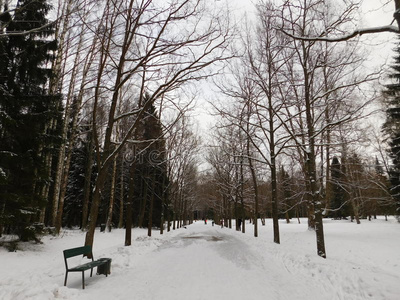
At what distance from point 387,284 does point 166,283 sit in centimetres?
483

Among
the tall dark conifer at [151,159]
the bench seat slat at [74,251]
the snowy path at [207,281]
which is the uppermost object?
the tall dark conifer at [151,159]

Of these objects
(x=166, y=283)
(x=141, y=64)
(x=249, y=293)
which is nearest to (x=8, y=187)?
(x=141, y=64)

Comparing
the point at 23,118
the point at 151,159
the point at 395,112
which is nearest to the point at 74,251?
the point at 23,118

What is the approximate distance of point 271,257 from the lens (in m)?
9.47

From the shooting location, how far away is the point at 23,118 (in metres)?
10.8

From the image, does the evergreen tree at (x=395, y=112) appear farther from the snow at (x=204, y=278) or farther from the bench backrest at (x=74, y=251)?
the bench backrest at (x=74, y=251)

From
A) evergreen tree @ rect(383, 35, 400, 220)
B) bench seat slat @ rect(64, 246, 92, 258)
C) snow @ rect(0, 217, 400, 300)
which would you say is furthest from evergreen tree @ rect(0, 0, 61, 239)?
evergreen tree @ rect(383, 35, 400, 220)

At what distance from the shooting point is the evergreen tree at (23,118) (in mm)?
9828

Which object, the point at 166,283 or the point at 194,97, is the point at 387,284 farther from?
the point at 194,97

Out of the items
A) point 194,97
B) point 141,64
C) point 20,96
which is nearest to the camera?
point 141,64

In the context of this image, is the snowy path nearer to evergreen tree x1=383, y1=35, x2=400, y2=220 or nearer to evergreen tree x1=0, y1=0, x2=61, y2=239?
evergreen tree x1=0, y1=0, x2=61, y2=239

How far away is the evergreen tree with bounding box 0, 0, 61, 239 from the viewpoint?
9.83m

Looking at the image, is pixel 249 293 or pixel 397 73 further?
pixel 397 73

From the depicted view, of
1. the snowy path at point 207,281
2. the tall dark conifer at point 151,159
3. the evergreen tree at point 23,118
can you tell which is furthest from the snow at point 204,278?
the tall dark conifer at point 151,159
